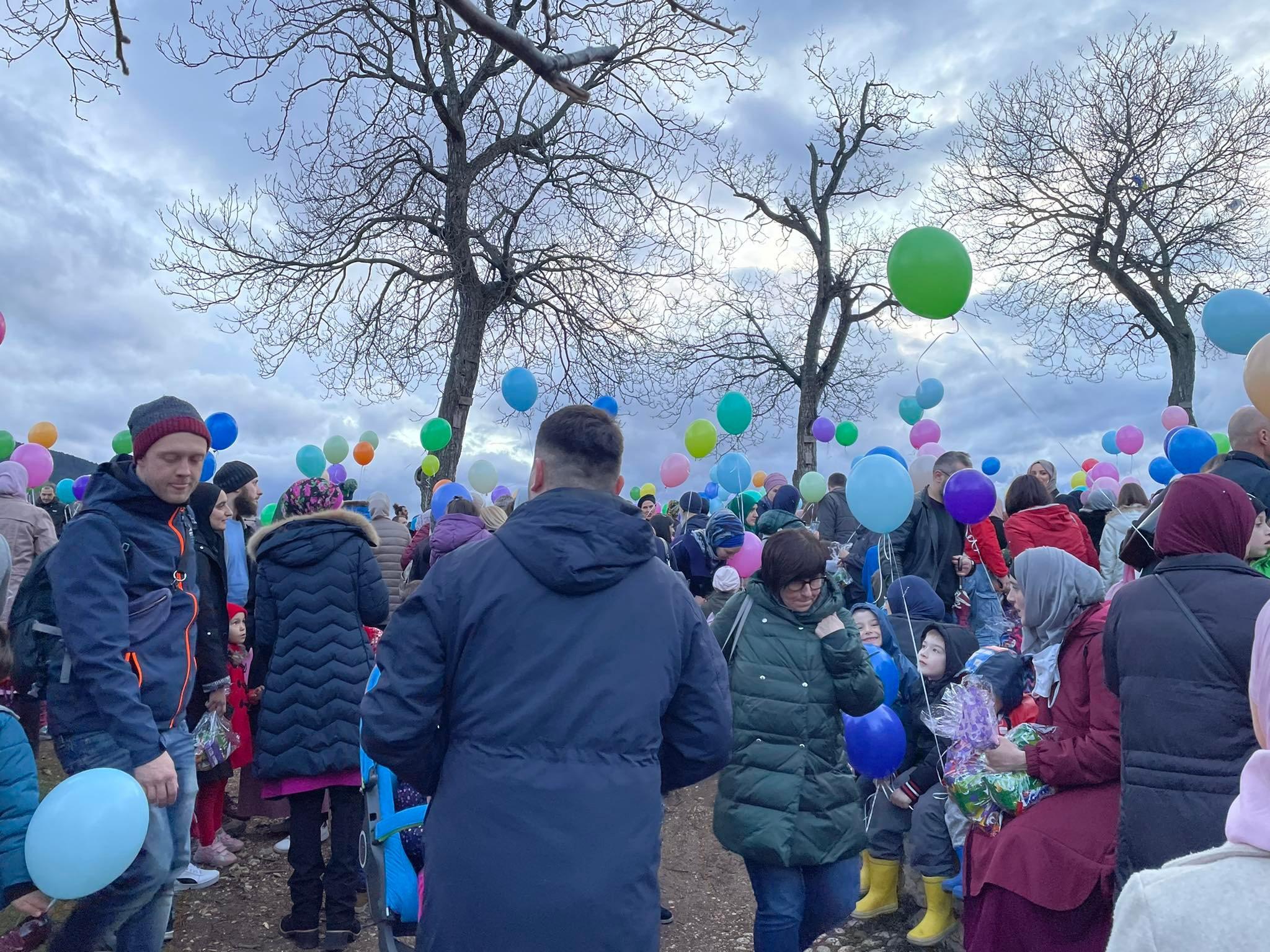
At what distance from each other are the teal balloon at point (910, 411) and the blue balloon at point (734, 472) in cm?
301

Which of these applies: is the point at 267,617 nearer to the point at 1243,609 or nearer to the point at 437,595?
the point at 437,595

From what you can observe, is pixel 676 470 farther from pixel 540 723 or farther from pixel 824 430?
pixel 540 723

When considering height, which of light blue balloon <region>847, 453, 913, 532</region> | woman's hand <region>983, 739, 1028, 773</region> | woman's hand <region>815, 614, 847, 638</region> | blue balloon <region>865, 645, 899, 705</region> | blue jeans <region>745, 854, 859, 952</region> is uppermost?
light blue balloon <region>847, 453, 913, 532</region>

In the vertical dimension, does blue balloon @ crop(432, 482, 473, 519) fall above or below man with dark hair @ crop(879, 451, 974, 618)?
above

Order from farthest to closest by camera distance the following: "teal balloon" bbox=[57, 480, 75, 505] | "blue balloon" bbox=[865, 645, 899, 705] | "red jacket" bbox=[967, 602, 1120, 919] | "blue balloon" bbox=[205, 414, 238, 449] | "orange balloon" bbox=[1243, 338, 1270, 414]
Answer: "teal balloon" bbox=[57, 480, 75, 505] < "blue balloon" bbox=[205, 414, 238, 449] < "blue balloon" bbox=[865, 645, 899, 705] < "orange balloon" bbox=[1243, 338, 1270, 414] < "red jacket" bbox=[967, 602, 1120, 919]

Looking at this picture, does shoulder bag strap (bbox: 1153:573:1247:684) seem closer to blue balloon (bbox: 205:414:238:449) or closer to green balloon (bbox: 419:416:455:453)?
blue balloon (bbox: 205:414:238:449)

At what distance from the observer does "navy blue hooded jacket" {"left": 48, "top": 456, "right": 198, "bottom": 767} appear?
2506 mm

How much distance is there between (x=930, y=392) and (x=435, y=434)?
5575 mm

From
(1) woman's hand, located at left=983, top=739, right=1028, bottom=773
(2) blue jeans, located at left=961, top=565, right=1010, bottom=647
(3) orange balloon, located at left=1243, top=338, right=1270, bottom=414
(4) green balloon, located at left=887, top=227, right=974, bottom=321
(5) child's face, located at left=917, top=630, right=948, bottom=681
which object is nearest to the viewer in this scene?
(1) woman's hand, located at left=983, top=739, right=1028, bottom=773

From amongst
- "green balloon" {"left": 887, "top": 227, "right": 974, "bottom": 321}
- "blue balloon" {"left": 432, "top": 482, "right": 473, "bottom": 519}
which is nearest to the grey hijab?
"green balloon" {"left": 887, "top": 227, "right": 974, "bottom": 321}

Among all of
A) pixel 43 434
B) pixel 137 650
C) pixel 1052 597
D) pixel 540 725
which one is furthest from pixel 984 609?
pixel 43 434

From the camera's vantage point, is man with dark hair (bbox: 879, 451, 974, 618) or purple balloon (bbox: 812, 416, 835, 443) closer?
man with dark hair (bbox: 879, 451, 974, 618)

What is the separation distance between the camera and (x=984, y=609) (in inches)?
232

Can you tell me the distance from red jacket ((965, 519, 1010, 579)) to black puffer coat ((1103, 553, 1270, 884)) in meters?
3.54
